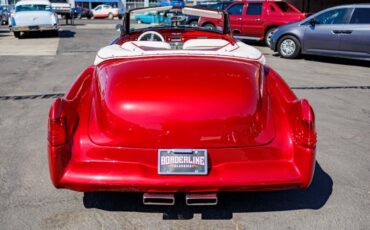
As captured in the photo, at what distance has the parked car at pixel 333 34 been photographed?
35.2ft

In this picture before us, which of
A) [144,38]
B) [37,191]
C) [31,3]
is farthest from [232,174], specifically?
[31,3]

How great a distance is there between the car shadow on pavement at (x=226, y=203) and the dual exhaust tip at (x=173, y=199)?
34 centimetres

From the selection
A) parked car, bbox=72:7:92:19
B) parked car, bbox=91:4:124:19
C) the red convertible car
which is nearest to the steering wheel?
the red convertible car

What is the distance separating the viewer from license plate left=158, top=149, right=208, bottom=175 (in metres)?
2.87

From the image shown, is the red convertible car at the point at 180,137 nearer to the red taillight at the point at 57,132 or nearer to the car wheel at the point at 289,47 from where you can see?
the red taillight at the point at 57,132

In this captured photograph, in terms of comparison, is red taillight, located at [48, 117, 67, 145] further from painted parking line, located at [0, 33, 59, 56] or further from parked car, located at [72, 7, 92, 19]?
parked car, located at [72, 7, 92, 19]

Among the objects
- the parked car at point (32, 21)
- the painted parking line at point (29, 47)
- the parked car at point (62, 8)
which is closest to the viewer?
the painted parking line at point (29, 47)

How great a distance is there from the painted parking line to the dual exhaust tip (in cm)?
1074

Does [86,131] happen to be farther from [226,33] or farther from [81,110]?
[226,33]

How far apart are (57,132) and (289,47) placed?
1023cm

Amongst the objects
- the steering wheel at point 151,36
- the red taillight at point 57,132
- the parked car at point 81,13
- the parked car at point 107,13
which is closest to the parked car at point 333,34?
the steering wheel at point 151,36

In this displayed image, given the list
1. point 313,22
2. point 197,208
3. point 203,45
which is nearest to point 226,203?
point 197,208

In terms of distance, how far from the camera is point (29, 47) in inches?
570

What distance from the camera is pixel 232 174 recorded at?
2.89 m
